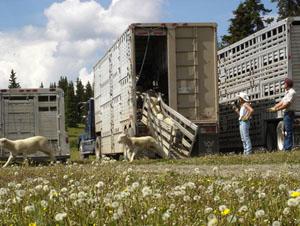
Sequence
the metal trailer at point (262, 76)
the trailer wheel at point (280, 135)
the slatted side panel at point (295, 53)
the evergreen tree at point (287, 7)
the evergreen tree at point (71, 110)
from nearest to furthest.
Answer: the slatted side panel at point (295, 53) → the metal trailer at point (262, 76) → the trailer wheel at point (280, 135) → the evergreen tree at point (287, 7) → the evergreen tree at point (71, 110)

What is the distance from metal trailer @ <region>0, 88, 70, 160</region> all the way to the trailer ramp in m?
3.21

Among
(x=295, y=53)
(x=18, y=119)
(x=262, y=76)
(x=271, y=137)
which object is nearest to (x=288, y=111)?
(x=295, y=53)

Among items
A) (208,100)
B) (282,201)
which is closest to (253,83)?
(208,100)

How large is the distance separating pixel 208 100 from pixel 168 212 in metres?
16.1

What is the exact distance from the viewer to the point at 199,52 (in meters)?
19.9

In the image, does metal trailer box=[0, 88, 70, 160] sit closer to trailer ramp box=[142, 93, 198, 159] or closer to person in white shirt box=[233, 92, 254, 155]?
trailer ramp box=[142, 93, 198, 159]

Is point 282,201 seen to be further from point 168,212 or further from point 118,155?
point 118,155

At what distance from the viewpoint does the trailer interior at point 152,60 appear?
19.9m

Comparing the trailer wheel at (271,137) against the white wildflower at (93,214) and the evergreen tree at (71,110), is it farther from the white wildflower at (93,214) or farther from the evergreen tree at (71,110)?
the evergreen tree at (71,110)

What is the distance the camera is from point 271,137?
2156cm

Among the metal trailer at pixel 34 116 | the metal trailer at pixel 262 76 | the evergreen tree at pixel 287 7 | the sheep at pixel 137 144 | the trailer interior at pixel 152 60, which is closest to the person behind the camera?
the sheep at pixel 137 144

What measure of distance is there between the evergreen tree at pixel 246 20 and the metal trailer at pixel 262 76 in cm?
3668

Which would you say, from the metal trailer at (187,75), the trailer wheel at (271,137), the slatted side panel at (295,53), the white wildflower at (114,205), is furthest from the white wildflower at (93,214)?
the trailer wheel at (271,137)

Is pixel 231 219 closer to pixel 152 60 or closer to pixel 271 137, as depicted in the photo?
pixel 271 137
